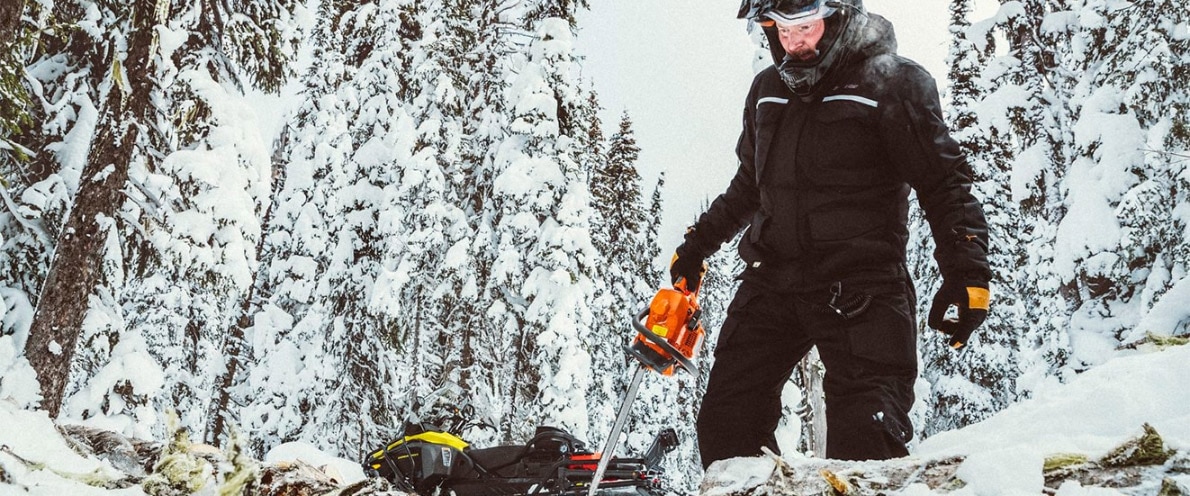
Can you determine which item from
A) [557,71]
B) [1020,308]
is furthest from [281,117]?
[1020,308]

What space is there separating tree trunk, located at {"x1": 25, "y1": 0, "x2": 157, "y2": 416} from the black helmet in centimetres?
856

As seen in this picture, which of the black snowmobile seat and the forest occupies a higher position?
the forest

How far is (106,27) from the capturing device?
407 inches

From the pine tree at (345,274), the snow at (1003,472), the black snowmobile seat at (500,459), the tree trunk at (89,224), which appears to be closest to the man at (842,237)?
the snow at (1003,472)

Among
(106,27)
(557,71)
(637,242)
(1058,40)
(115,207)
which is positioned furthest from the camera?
(637,242)

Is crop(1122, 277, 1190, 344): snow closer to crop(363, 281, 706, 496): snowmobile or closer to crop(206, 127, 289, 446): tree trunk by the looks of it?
crop(363, 281, 706, 496): snowmobile

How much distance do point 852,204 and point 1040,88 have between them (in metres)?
16.1

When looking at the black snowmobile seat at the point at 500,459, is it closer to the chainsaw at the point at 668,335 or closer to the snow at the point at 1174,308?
the chainsaw at the point at 668,335

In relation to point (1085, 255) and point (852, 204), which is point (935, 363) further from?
point (852, 204)

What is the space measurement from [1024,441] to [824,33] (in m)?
1.92

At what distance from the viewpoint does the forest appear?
9766mm

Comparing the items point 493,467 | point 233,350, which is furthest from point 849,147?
point 233,350

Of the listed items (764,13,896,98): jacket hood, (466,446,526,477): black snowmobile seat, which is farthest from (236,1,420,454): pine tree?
(764,13,896,98): jacket hood

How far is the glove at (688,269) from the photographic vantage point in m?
3.81
